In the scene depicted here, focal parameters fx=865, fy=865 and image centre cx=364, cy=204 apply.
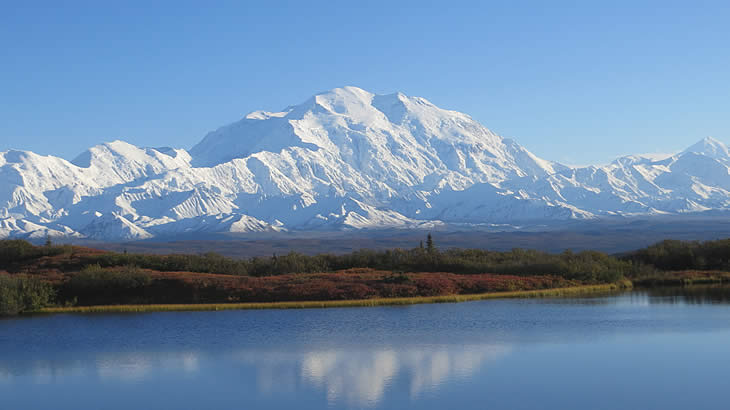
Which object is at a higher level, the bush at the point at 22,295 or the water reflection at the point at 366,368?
the bush at the point at 22,295

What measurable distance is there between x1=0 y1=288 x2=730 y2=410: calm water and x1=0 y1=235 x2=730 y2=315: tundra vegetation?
6630 mm

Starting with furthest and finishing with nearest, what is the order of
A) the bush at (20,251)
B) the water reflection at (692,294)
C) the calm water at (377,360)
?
the bush at (20,251) → the water reflection at (692,294) → the calm water at (377,360)

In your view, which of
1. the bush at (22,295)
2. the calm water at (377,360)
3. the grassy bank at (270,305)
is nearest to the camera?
the calm water at (377,360)

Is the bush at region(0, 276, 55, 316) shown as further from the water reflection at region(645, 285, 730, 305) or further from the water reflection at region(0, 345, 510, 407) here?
the water reflection at region(645, 285, 730, 305)

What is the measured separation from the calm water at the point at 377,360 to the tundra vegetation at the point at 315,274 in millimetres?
6630

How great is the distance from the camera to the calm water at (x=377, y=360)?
85.8ft

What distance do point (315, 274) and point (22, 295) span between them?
779 inches

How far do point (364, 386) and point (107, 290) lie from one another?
30206 millimetres

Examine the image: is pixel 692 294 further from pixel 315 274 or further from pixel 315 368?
pixel 315 368

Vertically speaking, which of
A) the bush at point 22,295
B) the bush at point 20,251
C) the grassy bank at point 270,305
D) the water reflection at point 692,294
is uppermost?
the bush at point 20,251

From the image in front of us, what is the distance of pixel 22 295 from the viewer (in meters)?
48.9

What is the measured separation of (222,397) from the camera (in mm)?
26844

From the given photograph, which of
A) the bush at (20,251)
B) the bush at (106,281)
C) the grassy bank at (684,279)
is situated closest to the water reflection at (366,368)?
the bush at (106,281)

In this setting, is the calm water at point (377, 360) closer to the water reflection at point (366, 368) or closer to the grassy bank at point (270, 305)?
the water reflection at point (366, 368)
